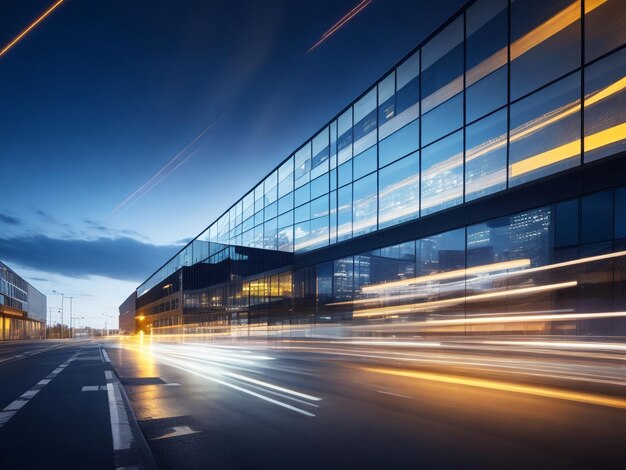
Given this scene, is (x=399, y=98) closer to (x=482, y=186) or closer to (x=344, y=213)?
(x=344, y=213)

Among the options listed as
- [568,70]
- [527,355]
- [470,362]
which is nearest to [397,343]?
[470,362]

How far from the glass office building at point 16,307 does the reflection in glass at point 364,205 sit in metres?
69.8

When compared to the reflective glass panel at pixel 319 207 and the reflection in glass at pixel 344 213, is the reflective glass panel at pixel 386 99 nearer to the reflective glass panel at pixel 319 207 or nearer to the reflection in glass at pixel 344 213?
the reflection in glass at pixel 344 213

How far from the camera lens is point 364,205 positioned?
29.1 metres

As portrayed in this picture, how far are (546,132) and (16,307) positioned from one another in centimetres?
10601

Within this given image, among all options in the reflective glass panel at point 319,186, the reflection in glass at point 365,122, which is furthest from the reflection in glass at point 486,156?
the reflective glass panel at point 319,186

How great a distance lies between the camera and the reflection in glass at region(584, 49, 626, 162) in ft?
54.9

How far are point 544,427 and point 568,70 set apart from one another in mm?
15635

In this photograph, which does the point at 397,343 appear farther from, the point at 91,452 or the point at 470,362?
the point at 91,452

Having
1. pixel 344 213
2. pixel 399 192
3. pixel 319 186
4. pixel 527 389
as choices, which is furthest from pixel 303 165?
pixel 527 389

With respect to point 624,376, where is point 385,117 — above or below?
above

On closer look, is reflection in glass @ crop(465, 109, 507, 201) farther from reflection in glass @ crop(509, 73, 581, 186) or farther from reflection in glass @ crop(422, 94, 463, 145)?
reflection in glass @ crop(422, 94, 463, 145)

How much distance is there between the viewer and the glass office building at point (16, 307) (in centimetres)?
8262

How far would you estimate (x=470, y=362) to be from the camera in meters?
16.5
